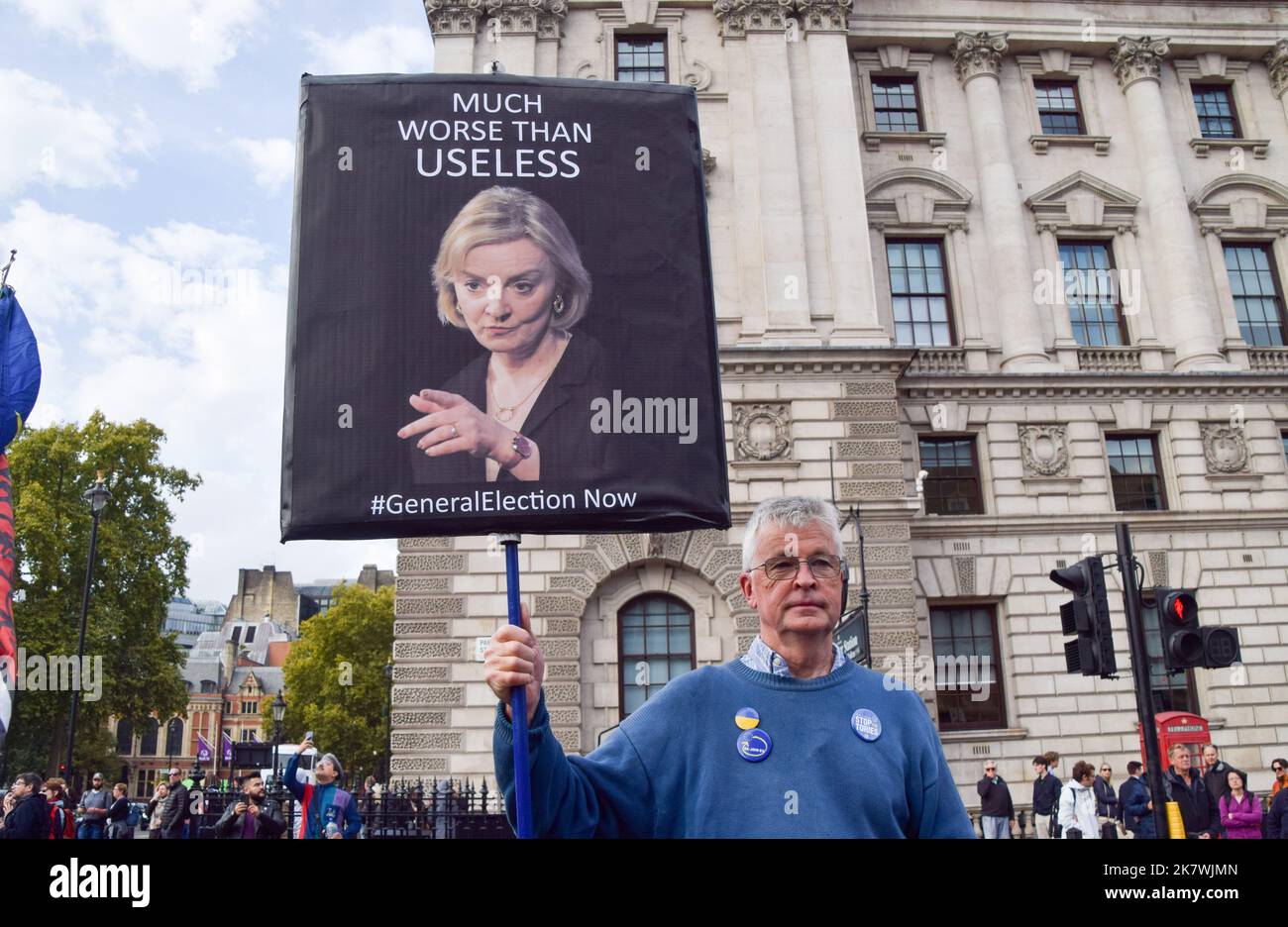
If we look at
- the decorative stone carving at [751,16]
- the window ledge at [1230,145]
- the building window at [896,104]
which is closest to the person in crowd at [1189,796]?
the building window at [896,104]

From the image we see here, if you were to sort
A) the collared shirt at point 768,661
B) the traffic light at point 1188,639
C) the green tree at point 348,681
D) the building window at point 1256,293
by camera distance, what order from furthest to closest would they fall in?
the green tree at point 348,681 → the building window at point 1256,293 → the traffic light at point 1188,639 → the collared shirt at point 768,661

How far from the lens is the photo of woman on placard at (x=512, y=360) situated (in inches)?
146

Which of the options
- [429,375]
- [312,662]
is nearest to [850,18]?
[429,375]

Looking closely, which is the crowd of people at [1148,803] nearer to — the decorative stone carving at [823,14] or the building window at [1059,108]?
the building window at [1059,108]

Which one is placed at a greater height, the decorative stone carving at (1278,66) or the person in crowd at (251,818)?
the decorative stone carving at (1278,66)

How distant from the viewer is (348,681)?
5578 cm

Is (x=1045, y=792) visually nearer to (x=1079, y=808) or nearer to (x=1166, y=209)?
(x=1079, y=808)

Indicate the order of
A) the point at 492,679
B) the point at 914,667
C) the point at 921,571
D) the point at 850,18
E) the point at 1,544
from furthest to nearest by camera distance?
the point at 850,18 → the point at 921,571 → the point at 914,667 → the point at 1,544 → the point at 492,679

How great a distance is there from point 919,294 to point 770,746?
22.7 metres

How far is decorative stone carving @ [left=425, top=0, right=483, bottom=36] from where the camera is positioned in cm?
2291

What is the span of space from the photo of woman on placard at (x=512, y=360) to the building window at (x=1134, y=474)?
2188 cm

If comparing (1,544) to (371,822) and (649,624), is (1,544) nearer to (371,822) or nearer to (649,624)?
(371,822)
